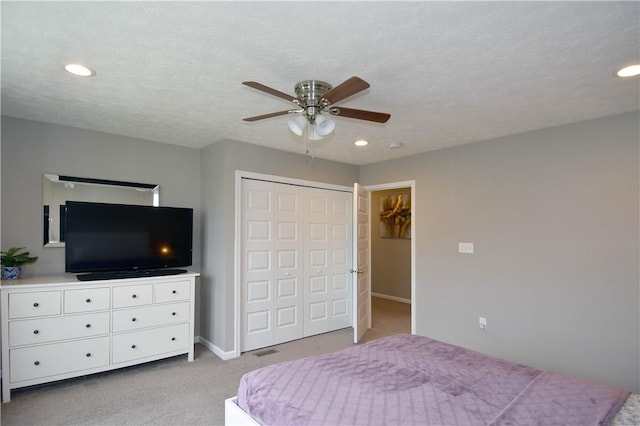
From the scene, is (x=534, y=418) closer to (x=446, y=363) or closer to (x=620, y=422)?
(x=620, y=422)

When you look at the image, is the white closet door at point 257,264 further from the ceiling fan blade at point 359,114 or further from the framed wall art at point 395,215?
the framed wall art at point 395,215

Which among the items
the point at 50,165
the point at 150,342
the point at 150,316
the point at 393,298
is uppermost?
the point at 50,165

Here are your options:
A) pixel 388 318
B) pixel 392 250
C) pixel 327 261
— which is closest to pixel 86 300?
pixel 327 261

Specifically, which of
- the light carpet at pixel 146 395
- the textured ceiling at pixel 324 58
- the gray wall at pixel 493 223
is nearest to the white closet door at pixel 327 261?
the gray wall at pixel 493 223

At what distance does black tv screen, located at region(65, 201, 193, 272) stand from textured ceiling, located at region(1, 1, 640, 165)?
0.94 meters

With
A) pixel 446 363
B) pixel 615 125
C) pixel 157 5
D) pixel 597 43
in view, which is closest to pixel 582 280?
pixel 615 125

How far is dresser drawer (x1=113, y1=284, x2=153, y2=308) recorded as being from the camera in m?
3.42

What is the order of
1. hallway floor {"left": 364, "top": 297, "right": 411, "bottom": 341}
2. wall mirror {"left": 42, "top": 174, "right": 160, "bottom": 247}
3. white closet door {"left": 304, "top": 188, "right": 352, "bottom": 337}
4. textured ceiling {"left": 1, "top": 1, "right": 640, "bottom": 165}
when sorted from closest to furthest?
textured ceiling {"left": 1, "top": 1, "right": 640, "bottom": 165} < wall mirror {"left": 42, "top": 174, "right": 160, "bottom": 247} < white closet door {"left": 304, "top": 188, "right": 352, "bottom": 337} < hallway floor {"left": 364, "top": 297, "right": 411, "bottom": 341}

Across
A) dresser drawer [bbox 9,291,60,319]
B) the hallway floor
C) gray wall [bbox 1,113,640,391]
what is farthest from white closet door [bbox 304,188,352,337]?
dresser drawer [bbox 9,291,60,319]

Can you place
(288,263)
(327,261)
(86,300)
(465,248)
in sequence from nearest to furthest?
(86,300), (465,248), (288,263), (327,261)

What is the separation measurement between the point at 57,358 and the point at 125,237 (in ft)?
4.02

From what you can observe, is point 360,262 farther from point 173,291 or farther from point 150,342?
point 150,342

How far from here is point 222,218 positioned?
406 centimetres

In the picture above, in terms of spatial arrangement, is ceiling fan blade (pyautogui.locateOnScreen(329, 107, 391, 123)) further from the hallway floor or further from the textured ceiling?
the hallway floor
